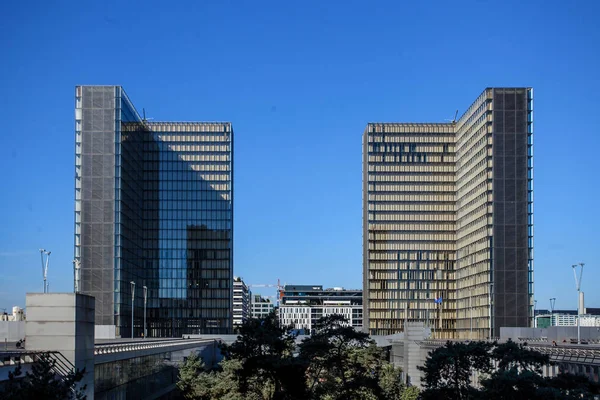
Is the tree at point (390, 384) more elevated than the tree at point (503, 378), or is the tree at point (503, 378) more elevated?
the tree at point (503, 378)

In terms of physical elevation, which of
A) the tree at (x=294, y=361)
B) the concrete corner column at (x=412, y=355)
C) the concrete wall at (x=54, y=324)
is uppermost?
the concrete wall at (x=54, y=324)

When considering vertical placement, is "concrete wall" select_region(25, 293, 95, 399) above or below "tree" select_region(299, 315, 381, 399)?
above

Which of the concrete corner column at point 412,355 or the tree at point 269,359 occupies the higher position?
the tree at point 269,359

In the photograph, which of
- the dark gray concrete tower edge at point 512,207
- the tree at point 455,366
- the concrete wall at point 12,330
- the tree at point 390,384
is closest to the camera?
the tree at point 455,366

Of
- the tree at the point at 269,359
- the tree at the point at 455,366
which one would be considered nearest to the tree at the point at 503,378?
the tree at the point at 455,366

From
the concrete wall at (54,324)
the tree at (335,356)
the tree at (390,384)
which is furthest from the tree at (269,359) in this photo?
the tree at (390,384)

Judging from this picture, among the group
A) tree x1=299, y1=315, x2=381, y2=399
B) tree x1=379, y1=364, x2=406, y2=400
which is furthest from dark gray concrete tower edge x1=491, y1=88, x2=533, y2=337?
tree x1=299, y1=315, x2=381, y2=399

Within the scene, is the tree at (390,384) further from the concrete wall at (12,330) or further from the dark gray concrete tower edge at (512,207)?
the dark gray concrete tower edge at (512,207)

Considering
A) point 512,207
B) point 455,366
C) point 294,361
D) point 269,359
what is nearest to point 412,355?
point 512,207

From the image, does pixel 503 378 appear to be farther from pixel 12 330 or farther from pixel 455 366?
pixel 12 330

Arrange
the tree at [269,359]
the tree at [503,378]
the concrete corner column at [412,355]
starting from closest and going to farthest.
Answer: the tree at [503,378], the tree at [269,359], the concrete corner column at [412,355]

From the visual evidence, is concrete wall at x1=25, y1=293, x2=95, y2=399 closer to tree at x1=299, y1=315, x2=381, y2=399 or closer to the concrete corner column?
tree at x1=299, y1=315, x2=381, y2=399

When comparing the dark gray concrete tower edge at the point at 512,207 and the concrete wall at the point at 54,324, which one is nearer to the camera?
the concrete wall at the point at 54,324

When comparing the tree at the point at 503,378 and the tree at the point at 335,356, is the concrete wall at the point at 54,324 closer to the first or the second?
the tree at the point at 335,356
